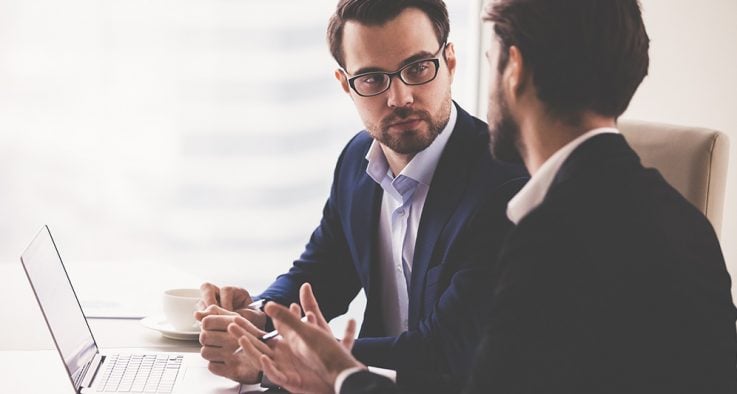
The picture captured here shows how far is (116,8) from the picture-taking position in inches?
133

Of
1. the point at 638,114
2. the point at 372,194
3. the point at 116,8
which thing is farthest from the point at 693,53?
the point at 116,8

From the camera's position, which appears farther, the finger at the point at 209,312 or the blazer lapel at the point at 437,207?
the blazer lapel at the point at 437,207

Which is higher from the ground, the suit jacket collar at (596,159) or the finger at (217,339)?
the suit jacket collar at (596,159)

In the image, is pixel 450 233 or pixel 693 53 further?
pixel 693 53

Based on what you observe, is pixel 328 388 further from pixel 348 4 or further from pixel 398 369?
pixel 348 4

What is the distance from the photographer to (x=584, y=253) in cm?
99

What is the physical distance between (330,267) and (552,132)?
954 millimetres

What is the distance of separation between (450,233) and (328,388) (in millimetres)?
532

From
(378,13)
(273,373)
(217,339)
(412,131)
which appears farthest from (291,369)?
(378,13)

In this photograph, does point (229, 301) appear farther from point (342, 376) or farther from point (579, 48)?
point (579, 48)

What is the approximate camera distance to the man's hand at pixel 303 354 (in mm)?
1213

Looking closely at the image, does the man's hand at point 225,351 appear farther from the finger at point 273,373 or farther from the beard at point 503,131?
the beard at point 503,131

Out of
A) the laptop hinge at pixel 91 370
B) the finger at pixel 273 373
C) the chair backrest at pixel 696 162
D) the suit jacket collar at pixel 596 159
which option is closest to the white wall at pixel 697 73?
the chair backrest at pixel 696 162

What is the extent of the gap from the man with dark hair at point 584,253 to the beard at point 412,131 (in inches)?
22.4
